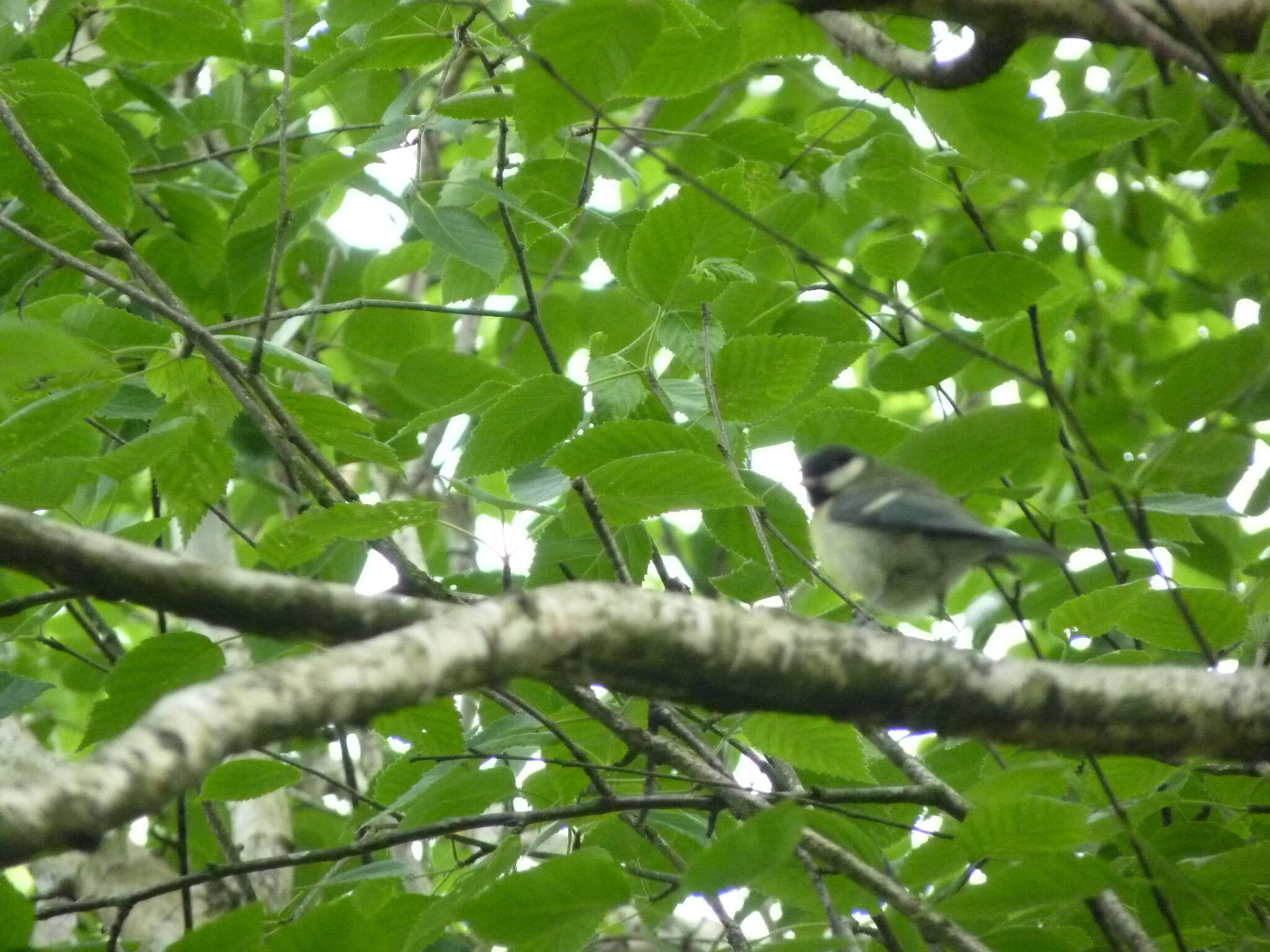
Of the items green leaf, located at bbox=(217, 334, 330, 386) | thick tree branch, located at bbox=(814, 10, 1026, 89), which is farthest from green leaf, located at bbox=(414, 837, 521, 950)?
thick tree branch, located at bbox=(814, 10, 1026, 89)

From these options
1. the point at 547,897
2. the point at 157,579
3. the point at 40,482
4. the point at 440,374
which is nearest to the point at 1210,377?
the point at 547,897

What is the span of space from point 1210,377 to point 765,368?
831mm

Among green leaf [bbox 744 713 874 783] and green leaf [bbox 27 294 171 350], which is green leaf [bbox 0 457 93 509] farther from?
green leaf [bbox 744 713 874 783]

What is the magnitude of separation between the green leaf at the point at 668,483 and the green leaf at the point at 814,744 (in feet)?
1.43

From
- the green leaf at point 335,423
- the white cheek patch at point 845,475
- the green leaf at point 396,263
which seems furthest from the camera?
the green leaf at point 396,263

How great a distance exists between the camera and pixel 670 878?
2164 mm

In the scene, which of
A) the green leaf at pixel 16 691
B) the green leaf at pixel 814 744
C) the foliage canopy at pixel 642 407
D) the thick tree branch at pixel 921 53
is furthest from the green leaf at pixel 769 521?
the green leaf at pixel 16 691

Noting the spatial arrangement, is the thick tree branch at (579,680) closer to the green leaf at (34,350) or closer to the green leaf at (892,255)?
the green leaf at (34,350)

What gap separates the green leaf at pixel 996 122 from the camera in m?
2.06

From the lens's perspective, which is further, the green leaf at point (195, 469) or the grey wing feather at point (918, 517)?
the grey wing feather at point (918, 517)

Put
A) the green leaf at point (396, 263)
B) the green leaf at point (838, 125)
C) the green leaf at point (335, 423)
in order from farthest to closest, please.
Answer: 1. the green leaf at point (396, 263)
2. the green leaf at point (838, 125)
3. the green leaf at point (335, 423)

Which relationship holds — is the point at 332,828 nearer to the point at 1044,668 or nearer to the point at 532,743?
the point at 532,743

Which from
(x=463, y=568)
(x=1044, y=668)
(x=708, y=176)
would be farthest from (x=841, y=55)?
(x=463, y=568)

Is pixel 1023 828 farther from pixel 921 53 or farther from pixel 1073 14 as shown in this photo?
pixel 921 53
